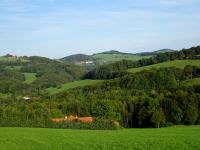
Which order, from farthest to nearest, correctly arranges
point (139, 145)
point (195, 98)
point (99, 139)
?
point (195, 98) → point (99, 139) → point (139, 145)

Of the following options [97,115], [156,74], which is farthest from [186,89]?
[156,74]

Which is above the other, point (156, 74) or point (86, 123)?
point (156, 74)

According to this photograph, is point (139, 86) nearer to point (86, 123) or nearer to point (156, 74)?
point (156, 74)

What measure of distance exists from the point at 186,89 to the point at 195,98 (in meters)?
11.0

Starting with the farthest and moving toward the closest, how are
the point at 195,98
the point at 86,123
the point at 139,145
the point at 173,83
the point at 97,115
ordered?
1. the point at 173,83
2. the point at 97,115
3. the point at 195,98
4. the point at 86,123
5. the point at 139,145

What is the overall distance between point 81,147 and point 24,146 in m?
4.80

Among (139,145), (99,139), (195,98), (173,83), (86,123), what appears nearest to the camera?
(139,145)

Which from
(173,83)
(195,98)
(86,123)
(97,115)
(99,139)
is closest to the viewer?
(99,139)

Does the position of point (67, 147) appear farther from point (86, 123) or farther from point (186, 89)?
point (186, 89)

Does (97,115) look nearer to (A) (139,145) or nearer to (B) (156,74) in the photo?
(B) (156,74)

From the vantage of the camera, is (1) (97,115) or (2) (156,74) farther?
(2) (156,74)

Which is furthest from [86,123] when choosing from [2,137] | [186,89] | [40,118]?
[2,137]

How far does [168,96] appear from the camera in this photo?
369 feet

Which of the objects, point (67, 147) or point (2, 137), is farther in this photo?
point (2, 137)
